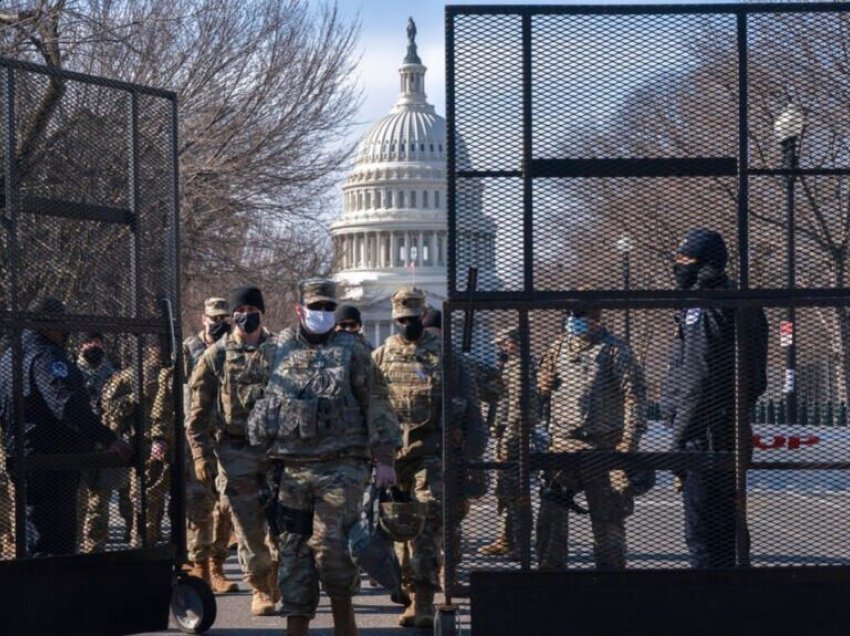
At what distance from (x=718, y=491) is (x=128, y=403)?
325cm

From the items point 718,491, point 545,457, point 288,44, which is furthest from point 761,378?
point 288,44

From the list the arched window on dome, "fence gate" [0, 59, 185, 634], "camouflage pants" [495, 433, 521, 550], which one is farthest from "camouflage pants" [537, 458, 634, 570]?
the arched window on dome

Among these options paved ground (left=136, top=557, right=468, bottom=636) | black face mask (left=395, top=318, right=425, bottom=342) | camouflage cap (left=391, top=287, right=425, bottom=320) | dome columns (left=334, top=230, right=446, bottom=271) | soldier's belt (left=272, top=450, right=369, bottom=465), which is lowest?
paved ground (left=136, top=557, right=468, bottom=636)

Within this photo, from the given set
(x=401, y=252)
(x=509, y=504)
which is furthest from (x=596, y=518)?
(x=401, y=252)

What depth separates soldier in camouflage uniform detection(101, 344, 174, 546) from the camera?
923 cm

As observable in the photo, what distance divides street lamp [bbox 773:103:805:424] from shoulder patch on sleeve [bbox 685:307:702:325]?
369 mm

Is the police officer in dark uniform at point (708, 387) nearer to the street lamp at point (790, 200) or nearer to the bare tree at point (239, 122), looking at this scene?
the street lamp at point (790, 200)

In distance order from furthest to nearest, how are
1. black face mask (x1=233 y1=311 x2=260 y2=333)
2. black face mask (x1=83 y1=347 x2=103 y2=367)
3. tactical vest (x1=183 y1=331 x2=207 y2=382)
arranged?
tactical vest (x1=183 y1=331 x2=207 y2=382)
black face mask (x1=233 y1=311 x2=260 y2=333)
black face mask (x1=83 y1=347 x2=103 y2=367)

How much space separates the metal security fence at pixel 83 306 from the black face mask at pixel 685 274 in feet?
9.29

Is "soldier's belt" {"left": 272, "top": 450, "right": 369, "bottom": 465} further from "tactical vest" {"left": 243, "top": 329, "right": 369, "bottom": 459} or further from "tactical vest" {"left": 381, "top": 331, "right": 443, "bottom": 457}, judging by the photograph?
"tactical vest" {"left": 381, "top": 331, "right": 443, "bottom": 457}

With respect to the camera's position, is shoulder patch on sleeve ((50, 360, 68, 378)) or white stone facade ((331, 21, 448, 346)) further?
white stone facade ((331, 21, 448, 346))

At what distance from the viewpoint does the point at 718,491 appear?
764cm

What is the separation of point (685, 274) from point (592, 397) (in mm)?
653

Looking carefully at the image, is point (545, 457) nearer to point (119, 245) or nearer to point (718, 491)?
point (718, 491)
